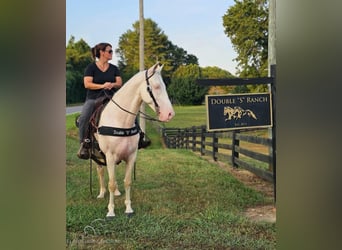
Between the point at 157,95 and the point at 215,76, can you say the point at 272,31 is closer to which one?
the point at 215,76

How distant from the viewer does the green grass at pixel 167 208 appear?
2857 millimetres

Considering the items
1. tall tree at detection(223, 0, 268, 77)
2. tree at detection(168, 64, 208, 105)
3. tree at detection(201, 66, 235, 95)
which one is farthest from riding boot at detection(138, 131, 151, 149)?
tall tree at detection(223, 0, 268, 77)

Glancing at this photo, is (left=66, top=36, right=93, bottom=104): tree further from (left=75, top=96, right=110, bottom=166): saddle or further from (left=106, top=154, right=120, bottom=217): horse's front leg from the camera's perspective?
(left=106, top=154, right=120, bottom=217): horse's front leg

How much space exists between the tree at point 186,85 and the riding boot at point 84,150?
2.27ft

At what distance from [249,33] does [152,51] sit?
2.34 feet

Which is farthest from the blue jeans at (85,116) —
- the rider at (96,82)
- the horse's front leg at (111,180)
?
A: the horse's front leg at (111,180)

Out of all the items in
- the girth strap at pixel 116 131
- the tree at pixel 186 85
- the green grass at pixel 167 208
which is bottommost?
the green grass at pixel 167 208

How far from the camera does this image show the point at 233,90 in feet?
9.51

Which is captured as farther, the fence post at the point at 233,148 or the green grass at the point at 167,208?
the fence post at the point at 233,148

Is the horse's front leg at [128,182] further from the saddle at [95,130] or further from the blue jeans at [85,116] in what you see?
the blue jeans at [85,116]
